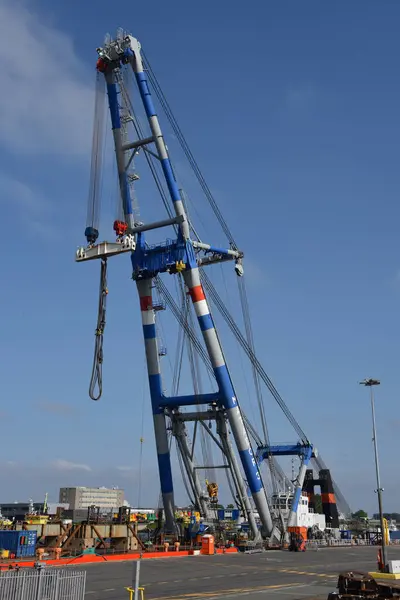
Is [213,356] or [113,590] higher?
[213,356]

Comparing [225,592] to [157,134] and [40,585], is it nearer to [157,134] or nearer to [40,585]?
[40,585]

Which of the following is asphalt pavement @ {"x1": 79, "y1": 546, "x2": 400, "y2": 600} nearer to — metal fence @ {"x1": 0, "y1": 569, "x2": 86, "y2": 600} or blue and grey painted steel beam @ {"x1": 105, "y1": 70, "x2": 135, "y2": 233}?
metal fence @ {"x1": 0, "y1": 569, "x2": 86, "y2": 600}

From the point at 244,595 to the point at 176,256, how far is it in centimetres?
3338

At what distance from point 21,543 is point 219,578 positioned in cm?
1367

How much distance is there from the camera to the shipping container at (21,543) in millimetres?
35031

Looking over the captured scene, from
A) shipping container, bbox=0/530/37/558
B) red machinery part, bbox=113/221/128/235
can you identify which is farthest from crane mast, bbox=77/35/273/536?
shipping container, bbox=0/530/37/558

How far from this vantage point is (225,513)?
79625 mm

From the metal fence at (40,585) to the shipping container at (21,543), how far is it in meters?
22.8

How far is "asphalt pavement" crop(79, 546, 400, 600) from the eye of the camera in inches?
870

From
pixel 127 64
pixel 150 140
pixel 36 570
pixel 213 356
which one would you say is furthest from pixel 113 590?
pixel 127 64

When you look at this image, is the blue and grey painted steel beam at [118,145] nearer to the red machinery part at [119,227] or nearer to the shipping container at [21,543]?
the red machinery part at [119,227]

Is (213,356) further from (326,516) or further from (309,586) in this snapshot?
(326,516)

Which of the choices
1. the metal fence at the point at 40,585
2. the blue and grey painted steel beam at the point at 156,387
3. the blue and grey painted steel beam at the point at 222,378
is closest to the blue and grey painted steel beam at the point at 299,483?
the blue and grey painted steel beam at the point at 222,378

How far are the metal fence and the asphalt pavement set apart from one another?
4548 mm
